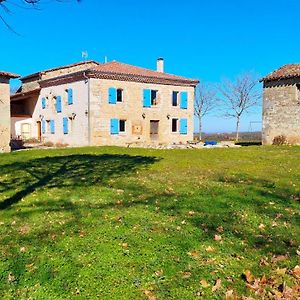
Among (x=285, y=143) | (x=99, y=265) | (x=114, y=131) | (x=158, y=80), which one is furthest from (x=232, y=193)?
(x=158, y=80)

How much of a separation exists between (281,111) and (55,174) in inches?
705

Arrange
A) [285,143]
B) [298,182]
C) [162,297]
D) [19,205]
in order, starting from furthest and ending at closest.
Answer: [285,143] < [298,182] < [19,205] < [162,297]

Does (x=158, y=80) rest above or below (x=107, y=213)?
above

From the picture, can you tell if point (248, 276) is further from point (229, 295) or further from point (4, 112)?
point (4, 112)

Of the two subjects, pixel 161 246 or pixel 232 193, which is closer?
pixel 161 246

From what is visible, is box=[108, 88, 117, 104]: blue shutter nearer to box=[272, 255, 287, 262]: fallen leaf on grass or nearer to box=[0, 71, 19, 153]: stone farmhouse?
box=[0, 71, 19, 153]: stone farmhouse

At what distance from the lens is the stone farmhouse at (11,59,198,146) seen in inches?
1038

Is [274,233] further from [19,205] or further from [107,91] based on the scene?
[107,91]

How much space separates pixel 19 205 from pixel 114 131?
20.7 meters

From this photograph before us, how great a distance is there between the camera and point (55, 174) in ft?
33.3

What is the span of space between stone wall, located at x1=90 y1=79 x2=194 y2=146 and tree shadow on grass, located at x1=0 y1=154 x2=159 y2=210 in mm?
13580

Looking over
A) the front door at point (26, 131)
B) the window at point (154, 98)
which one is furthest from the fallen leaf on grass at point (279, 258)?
the front door at point (26, 131)

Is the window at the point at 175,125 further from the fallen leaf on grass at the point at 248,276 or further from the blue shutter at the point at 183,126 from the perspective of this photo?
the fallen leaf on grass at the point at 248,276

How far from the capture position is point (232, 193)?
7.24 meters
